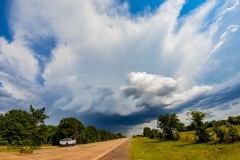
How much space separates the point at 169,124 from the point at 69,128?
4580cm

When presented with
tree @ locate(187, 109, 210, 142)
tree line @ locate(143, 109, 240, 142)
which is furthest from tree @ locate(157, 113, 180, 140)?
tree @ locate(187, 109, 210, 142)

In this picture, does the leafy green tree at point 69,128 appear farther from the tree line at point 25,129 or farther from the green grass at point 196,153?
the green grass at point 196,153

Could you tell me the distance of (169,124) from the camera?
7044 centimetres

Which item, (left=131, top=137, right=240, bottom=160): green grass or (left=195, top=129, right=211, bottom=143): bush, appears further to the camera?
(left=195, top=129, right=211, bottom=143): bush

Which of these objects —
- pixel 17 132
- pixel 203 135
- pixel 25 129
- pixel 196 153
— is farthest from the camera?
pixel 25 129

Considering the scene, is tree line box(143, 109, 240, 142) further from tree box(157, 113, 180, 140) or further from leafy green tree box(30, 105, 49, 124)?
leafy green tree box(30, 105, 49, 124)

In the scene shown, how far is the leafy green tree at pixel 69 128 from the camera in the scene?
3929 inches

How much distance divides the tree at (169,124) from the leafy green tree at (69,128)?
4123 centimetres

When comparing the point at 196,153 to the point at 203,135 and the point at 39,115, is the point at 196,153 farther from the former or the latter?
the point at 39,115

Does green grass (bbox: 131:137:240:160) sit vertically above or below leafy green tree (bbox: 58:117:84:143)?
below

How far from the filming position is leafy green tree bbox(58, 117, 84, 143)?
99787mm

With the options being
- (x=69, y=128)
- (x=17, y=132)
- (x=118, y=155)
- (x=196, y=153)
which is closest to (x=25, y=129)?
(x=17, y=132)

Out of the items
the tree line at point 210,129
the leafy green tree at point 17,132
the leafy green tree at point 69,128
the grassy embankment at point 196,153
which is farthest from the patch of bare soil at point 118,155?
the leafy green tree at point 69,128

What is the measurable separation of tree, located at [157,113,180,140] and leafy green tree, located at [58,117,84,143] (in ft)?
135
